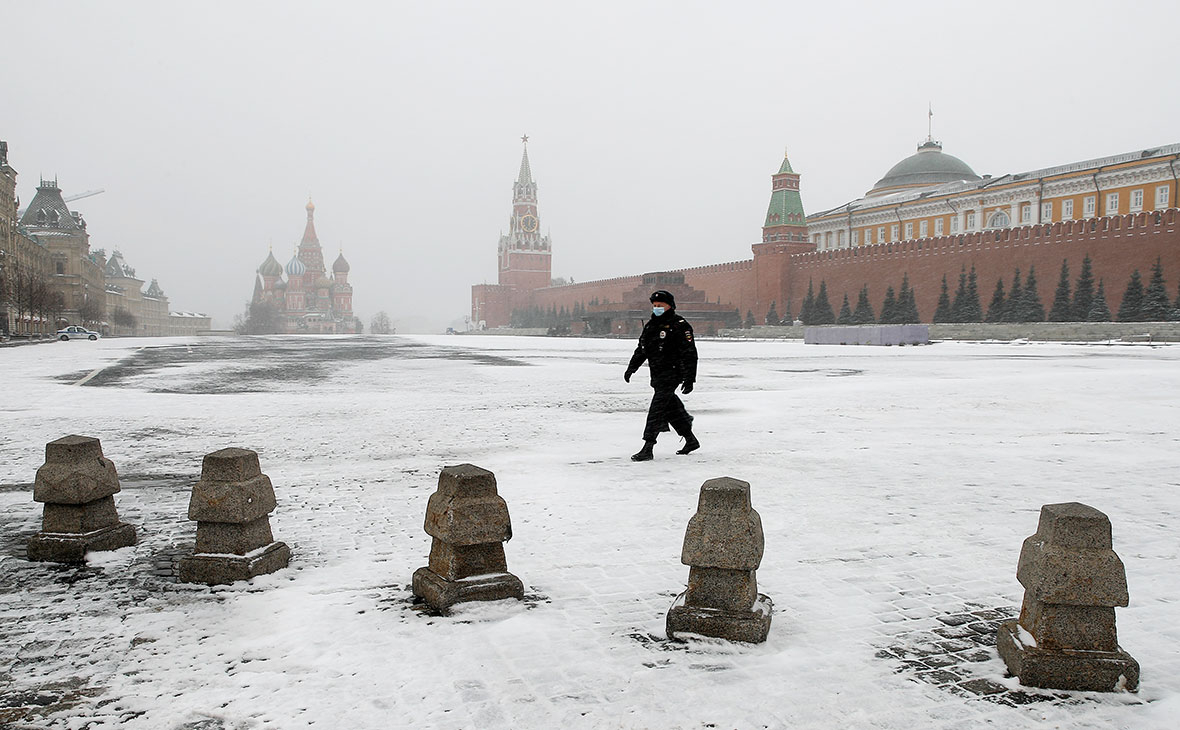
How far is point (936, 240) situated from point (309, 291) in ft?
345

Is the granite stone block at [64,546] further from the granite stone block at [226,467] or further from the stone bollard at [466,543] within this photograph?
the stone bollard at [466,543]

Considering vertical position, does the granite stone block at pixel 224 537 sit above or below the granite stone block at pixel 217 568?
above

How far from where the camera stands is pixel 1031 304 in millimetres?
34688

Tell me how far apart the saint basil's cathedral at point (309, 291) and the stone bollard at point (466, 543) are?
401 ft

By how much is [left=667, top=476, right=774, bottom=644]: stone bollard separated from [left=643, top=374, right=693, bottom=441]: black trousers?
327 centimetres

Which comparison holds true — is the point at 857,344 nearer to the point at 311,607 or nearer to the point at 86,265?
the point at 311,607

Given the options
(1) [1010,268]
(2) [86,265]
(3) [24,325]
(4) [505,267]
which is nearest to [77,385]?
(1) [1010,268]

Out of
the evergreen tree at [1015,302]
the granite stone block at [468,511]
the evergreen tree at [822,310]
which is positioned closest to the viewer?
the granite stone block at [468,511]

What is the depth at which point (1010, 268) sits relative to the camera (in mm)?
37000

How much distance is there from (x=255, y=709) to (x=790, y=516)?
287 cm

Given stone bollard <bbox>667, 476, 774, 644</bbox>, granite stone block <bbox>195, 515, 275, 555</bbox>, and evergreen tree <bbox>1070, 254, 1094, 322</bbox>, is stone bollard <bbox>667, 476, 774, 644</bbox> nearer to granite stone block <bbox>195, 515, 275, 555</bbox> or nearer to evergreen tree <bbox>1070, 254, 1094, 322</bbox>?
granite stone block <bbox>195, 515, 275, 555</bbox>

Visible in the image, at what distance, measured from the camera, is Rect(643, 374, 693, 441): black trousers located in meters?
6.02

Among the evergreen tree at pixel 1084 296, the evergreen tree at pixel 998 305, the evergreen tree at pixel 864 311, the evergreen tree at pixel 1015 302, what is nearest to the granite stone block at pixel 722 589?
the evergreen tree at pixel 1084 296

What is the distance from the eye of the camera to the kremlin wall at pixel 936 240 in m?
33.5
